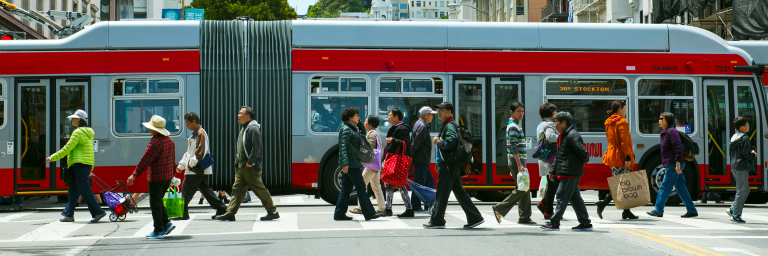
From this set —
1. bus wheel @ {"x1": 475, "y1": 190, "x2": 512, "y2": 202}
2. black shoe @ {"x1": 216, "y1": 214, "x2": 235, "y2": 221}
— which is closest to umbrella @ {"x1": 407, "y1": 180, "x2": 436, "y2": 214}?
black shoe @ {"x1": 216, "y1": 214, "x2": 235, "y2": 221}

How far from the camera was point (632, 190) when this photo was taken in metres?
9.38

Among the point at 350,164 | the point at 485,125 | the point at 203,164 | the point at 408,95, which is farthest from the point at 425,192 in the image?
the point at 485,125

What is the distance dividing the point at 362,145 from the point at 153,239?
2868 millimetres

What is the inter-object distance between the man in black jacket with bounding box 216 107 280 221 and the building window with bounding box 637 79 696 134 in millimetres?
6460

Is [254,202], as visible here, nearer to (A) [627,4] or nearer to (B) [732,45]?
(B) [732,45]

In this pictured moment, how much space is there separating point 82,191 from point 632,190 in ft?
23.2

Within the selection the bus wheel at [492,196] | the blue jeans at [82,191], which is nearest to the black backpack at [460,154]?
the blue jeans at [82,191]

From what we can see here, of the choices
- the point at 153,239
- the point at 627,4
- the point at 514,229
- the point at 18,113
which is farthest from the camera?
the point at 627,4

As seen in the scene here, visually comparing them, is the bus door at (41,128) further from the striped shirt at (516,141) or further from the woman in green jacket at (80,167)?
the striped shirt at (516,141)

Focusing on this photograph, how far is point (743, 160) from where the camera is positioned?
32.5ft

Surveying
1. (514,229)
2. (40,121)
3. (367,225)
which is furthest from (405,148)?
(40,121)

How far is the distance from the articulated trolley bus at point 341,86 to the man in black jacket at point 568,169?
12.4 ft

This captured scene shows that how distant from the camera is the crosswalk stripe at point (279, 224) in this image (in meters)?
8.84

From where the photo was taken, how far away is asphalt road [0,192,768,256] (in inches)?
276
